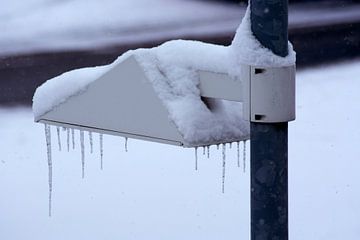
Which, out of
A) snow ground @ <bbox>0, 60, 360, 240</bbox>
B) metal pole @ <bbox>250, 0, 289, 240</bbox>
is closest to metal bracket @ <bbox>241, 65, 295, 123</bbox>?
metal pole @ <bbox>250, 0, 289, 240</bbox>

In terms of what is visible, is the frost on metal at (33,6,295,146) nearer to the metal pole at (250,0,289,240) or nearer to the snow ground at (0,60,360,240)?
the metal pole at (250,0,289,240)

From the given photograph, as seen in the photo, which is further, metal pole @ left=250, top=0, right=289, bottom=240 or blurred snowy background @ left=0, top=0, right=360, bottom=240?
blurred snowy background @ left=0, top=0, right=360, bottom=240

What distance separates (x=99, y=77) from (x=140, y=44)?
35.4ft

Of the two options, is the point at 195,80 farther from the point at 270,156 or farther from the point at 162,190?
the point at 162,190

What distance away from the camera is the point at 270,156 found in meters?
2.11

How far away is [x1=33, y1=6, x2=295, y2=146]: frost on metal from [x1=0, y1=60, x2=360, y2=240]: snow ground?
4262 mm

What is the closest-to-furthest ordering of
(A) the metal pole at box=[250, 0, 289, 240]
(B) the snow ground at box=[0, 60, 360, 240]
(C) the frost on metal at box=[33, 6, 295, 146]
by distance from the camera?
(A) the metal pole at box=[250, 0, 289, 240]
(C) the frost on metal at box=[33, 6, 295, 146]
(B) the snow ground at box=[0, 60, 360, 240]

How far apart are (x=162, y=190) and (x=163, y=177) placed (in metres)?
0.30

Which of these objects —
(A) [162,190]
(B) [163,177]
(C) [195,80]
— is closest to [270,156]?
(C) [195,80]

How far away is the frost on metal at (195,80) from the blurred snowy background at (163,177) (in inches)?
168

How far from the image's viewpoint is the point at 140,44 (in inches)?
525

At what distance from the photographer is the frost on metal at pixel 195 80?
2.31 m

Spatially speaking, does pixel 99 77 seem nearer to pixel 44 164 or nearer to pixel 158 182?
pixel 158 182

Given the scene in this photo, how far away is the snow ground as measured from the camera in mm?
6824
